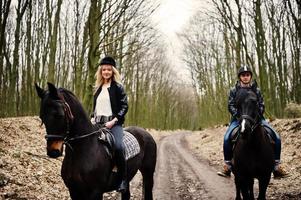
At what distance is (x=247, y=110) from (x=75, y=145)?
11.0 ft

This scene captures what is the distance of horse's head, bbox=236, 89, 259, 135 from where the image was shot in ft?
20.0

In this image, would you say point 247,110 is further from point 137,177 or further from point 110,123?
point 137,177

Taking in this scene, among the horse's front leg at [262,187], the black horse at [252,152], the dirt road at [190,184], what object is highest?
the black horse at [252,152]

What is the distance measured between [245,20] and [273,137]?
63.9 ft

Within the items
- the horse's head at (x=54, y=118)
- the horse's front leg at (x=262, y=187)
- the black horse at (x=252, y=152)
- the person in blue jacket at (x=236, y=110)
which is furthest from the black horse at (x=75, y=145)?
the person in blue jacket at (x=236, y=110)

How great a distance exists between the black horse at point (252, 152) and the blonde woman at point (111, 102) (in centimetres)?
235

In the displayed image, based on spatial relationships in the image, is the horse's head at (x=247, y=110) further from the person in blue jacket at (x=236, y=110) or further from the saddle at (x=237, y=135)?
the saddle at (x=237, y=135)

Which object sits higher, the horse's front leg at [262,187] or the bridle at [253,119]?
the bridle at [253,119]

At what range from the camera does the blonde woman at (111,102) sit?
5477mm

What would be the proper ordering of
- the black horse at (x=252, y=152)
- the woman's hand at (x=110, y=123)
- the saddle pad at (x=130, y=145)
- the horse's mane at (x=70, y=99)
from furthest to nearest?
the black horse at (x=252, y=152), the saddle pad at (x=130, y=145), the woman's hand at (x=110, y=123), the horse's mane at (x=70, y=99)

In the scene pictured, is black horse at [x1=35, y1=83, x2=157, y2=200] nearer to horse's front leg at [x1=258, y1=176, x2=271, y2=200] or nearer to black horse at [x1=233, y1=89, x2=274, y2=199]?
black horse at [x1=233, y1=89, x2=274, y2=199]

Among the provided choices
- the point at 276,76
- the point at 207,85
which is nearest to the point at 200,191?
the point at 276,76

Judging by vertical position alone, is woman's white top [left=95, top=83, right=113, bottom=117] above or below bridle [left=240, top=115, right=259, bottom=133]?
above

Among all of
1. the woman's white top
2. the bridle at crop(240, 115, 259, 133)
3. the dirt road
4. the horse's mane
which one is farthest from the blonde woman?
the dirt road
